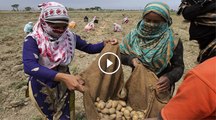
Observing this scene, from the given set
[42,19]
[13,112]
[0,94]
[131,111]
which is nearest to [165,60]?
[131,111]

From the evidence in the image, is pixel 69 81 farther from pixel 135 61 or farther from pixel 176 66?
pixel 176 66

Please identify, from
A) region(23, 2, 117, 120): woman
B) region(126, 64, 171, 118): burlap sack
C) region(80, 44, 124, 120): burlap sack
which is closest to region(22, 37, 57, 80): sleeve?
region(23, 2, 117, 120): woman

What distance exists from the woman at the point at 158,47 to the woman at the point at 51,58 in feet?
0.80

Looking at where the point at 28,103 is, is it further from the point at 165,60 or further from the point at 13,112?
the point at 165,60

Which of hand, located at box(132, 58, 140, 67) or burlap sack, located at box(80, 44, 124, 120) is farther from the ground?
hand, located at box(132, 58, 140, 67)

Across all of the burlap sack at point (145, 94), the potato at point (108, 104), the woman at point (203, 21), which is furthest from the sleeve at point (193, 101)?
the potato at point (108, 104)

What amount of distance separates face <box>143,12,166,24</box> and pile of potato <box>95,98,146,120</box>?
0.79 meters

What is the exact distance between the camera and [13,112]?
4.12 m

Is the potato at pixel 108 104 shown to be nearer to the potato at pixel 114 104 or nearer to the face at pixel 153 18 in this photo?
the potato at pixel 114 104

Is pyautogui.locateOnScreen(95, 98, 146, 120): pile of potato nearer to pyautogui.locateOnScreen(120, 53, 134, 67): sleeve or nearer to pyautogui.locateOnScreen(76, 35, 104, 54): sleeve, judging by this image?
pyautogui.locateOnScreen(120, 53, 134, 67): sleeve

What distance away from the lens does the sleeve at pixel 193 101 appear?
105 cm

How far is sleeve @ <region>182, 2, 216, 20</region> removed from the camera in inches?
74.1

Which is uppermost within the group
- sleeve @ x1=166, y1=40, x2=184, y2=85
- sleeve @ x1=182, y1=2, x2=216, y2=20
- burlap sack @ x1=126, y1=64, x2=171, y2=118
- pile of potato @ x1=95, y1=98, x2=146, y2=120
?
sleeve @ x1=182, y1=2, x2=216, y2=20

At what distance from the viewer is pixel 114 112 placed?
2311 millimetres
